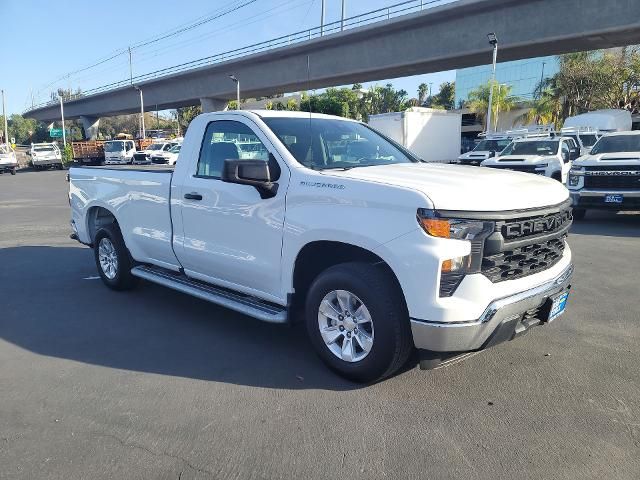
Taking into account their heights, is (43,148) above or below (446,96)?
below

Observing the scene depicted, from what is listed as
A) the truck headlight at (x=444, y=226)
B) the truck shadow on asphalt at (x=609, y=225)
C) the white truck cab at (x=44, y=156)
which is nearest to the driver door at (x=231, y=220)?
the truck headlight at (x=444, y=226)

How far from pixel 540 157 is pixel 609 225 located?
429 cm

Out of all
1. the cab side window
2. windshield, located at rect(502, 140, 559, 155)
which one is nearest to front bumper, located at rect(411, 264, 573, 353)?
the cab side window

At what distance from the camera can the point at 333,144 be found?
4672 millimetres

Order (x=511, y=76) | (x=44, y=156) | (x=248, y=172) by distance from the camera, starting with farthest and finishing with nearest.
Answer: (x=511, y=76) → (x=44, y=156) → (x=248, y=172)

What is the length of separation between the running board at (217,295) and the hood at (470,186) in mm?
1208

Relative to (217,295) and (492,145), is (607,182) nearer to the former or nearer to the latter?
(217,295)

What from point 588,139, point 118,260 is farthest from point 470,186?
point 588,139

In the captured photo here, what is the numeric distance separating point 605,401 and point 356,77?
106 feet

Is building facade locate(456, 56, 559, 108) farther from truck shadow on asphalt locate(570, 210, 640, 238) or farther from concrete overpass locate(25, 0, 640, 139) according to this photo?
truck shadow on asphalt locate(570, 210, 640, 238)

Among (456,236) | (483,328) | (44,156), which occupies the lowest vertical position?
(44,156)

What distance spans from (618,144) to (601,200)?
2.36 metres

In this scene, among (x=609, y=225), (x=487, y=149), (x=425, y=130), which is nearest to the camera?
(x=609, y=225)

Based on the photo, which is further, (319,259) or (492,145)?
(492,145)
